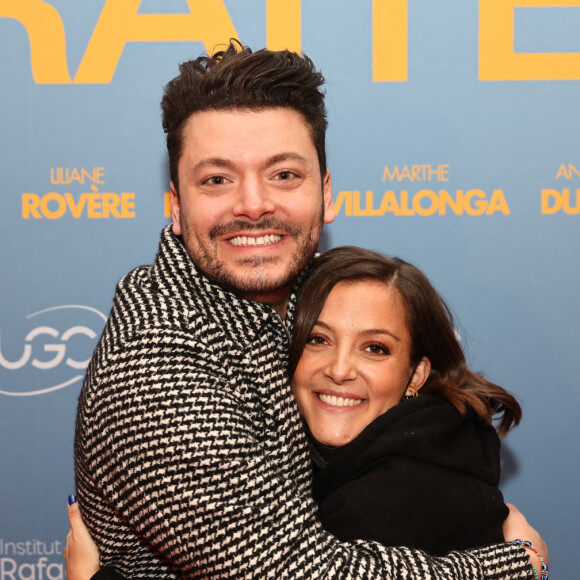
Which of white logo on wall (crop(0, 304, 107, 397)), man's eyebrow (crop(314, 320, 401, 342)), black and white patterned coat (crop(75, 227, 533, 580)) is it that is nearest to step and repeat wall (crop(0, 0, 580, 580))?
white logo on wall (crop(0, 304, 107, 397))

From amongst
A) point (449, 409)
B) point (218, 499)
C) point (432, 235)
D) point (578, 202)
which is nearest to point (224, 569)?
point (218, 499)

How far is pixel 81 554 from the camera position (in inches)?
62.0

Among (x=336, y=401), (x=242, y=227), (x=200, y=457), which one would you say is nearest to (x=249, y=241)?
(x=242, y=227)

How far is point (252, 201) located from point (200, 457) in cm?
65

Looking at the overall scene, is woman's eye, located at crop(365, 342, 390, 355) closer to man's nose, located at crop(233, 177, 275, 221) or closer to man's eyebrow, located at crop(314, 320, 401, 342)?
man's eyebrow, located at crop(314, 320, 401, 342)

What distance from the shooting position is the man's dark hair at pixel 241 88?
1665 mm

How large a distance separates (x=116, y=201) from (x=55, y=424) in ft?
2.49

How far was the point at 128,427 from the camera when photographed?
4.21ft

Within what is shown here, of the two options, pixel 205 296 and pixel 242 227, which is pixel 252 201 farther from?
pixel 205 296

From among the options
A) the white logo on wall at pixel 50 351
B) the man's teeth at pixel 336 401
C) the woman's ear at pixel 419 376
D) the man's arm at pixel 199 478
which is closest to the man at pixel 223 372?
the man's arm at pixel 199 478

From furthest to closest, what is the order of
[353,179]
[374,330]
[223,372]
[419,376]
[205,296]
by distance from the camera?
[353,179]
[419,376]
[374,330]
[205,296]
[223,372]

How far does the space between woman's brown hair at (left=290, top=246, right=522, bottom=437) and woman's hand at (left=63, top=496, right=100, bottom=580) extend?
632 millimetres

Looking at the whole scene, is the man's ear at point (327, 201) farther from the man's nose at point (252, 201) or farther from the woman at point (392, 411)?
the man's nose at point (252, 201)

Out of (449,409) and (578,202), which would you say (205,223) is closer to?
(449,409)
